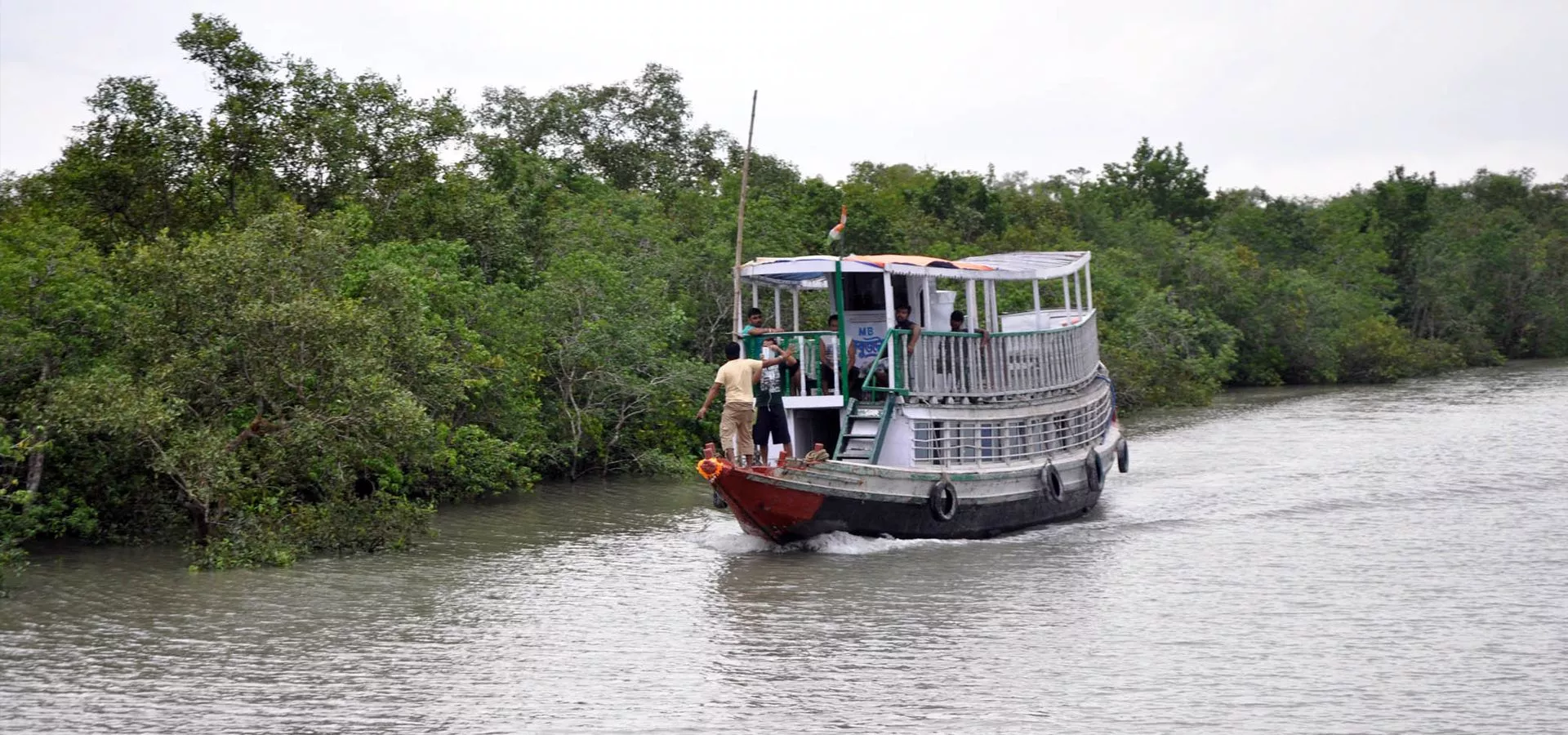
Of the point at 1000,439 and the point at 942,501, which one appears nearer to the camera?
the point at 942,501

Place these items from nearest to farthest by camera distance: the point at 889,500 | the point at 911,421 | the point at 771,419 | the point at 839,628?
Result: the point at 839,628 < the point at 771,419 < the point at 889,500 < the point at 911,421

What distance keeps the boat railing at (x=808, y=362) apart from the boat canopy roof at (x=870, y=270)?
719mm

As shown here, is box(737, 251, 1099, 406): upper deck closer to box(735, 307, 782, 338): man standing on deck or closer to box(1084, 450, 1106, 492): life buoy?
box(735, 307, 782, 338): man standing on deck

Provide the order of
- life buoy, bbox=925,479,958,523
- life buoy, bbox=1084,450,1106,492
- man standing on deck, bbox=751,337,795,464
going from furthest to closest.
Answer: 1. life buoy, bbox=1084,450,1106,492
2. life buoy, bbox=925,479,958,523
3. man standing on deck, bbox=751,337,795,464

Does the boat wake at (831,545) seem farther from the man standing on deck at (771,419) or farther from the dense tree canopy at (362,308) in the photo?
the dense tree canopy at (362,308)

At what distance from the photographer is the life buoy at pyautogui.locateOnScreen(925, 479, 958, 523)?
15930 millimetres

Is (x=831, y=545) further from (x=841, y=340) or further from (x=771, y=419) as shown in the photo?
(x=841, y=340)

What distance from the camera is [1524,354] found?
52.1 metres

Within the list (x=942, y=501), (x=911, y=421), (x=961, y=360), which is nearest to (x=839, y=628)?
(x=942, y=501)

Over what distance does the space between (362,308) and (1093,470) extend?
8.94m

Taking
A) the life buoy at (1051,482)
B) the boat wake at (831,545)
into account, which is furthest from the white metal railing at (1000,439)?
the boat wake at (831,545)

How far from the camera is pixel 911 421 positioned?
1608 centimetres

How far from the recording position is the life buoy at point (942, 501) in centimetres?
1593

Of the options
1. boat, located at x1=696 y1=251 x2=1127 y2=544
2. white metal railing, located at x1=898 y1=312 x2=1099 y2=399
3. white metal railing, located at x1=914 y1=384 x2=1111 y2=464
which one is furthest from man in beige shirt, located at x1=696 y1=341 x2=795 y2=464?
white metal railing, located at x1=914 y1=384 x2=1111 y2=464
